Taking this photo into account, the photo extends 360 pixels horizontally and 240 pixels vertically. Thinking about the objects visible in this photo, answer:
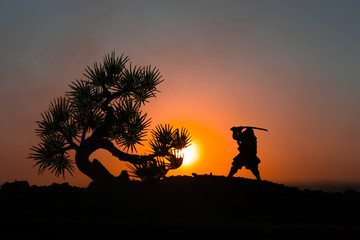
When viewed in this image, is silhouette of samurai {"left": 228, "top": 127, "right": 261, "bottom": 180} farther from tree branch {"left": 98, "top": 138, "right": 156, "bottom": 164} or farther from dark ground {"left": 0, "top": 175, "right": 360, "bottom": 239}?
tree branch {"left": 98, "top": 138, "right": 156, "bottom": 164}

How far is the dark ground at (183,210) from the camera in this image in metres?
6.82

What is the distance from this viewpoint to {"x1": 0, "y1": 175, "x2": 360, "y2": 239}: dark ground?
6.82 metres

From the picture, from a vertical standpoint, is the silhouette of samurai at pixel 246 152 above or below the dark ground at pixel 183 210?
above

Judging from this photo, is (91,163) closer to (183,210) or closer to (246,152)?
(246,152)

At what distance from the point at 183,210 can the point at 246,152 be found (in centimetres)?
341

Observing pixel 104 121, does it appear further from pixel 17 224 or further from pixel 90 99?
pixel 17 224

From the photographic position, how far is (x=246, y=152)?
11.9 meters

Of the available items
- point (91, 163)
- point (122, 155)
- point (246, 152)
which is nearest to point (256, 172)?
point (246, 152)

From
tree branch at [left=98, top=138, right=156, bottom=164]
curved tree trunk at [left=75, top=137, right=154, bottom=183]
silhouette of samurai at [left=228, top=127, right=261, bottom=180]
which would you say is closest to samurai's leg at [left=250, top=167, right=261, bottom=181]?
silhouette of samurai at [left=228, top=127, right=261, bottom=180]

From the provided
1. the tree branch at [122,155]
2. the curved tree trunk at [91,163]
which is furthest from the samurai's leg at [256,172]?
the curved tree trunk at [91,163]

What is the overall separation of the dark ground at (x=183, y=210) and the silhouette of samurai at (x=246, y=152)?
500 mm

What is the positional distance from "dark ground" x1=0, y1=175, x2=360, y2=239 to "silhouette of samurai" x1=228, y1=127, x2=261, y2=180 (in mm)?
500

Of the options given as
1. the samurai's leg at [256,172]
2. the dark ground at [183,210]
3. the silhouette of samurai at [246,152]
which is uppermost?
the silhouette of samurai at [246,152]

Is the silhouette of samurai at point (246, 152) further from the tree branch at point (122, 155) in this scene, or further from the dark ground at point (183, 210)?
the tree branch at point (122, 155)
